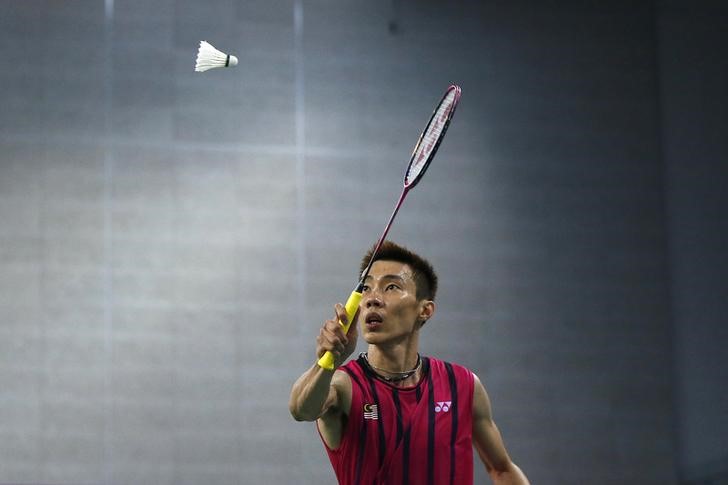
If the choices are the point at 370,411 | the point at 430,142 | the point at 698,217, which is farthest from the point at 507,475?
the point at 698,217

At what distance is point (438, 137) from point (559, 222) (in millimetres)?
3122

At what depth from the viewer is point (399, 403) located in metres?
3.45

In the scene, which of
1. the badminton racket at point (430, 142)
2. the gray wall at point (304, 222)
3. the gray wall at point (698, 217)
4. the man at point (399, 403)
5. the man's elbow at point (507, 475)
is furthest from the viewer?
the gray wall at point (698, 217)

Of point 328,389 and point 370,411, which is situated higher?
point 328,389

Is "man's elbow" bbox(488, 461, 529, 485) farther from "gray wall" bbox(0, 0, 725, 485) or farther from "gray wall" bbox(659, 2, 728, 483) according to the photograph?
Result: "gray wall" bbox(659, 2, 728, 483)

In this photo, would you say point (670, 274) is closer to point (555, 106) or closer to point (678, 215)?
point (678, 215)

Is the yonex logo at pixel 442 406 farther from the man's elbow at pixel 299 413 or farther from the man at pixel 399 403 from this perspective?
the man's elbow at pixel 299 413

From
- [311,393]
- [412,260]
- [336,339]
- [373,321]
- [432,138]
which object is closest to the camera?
[336,339]

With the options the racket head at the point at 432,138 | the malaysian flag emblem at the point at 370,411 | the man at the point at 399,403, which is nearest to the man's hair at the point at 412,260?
the man at the point at 399,403

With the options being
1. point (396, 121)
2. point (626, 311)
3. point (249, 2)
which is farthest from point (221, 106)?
point (626, 311)

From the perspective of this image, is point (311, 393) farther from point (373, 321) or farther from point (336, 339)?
point (373, 321)

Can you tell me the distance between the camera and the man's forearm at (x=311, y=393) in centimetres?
293

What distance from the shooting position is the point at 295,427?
18.6ft

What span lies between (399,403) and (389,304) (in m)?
0.33
